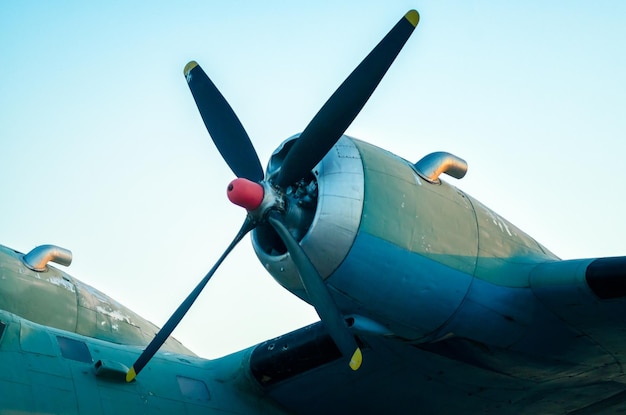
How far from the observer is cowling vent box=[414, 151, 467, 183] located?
9609 mm

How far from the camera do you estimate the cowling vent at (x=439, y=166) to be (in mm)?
9609

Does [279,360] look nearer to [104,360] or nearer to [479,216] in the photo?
[104,360]

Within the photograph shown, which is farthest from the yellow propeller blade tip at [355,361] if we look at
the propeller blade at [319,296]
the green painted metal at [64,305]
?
the green painted metal at [64,305]

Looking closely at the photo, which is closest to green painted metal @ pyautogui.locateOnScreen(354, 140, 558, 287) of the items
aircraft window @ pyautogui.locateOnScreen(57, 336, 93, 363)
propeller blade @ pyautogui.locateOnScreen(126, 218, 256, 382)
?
propeller blade @ pyautogui.locateOnScreen(126, 218, 256, 382)

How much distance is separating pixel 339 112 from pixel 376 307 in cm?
213

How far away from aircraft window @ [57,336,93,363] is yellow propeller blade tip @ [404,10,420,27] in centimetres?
558

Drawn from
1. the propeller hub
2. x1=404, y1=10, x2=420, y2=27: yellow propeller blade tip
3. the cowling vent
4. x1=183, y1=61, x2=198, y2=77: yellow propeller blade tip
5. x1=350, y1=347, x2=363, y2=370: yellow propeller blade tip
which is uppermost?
x1=404, y1=10, x2=420, y2=27: yellow propeller blade tip

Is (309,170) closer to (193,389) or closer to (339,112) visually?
(339,112)

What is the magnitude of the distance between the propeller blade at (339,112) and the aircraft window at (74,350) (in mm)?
3394

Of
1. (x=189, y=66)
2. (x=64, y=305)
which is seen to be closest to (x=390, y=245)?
(x=189, y=66)

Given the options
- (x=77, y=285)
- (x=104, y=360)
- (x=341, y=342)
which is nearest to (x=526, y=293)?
(x=341, y=342)

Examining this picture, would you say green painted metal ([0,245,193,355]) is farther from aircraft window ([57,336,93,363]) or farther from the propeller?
the propeller

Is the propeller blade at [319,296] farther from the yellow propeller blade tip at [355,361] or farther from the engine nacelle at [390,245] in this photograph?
the engine nacelle at [390,245]

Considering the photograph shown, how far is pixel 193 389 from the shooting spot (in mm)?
11297
